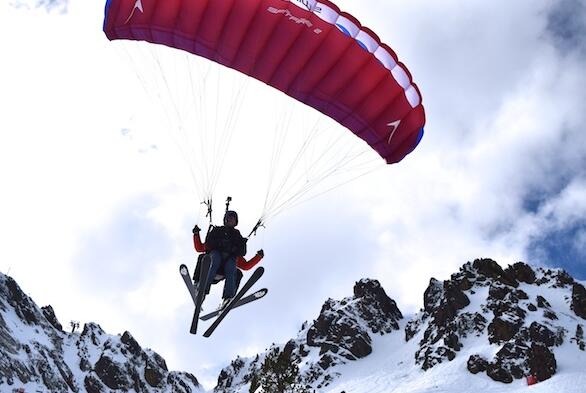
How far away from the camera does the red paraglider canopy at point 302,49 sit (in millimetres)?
13992

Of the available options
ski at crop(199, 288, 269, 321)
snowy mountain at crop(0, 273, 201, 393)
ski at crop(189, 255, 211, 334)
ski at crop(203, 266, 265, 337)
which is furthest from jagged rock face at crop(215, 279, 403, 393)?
ski at crop(189, 255, 211, 334)

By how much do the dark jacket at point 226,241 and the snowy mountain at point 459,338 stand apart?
59.2 meters

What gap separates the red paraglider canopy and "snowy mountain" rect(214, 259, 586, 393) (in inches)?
2318

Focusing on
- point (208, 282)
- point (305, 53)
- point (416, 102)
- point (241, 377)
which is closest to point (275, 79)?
point (305, 53)

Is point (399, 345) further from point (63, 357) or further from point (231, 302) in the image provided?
point (231, 302)

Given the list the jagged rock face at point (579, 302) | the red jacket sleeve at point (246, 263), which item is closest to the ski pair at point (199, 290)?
the red jacket sleeve at point (246, 263)

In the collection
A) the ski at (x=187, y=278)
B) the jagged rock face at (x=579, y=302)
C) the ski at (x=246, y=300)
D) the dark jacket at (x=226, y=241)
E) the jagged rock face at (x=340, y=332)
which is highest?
the jagged rock face at (x=340, y=332)

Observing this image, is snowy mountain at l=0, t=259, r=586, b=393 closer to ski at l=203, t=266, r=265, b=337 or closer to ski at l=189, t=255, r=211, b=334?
ski at l=203, t=266, r=265, b=337

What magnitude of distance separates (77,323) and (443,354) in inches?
2899

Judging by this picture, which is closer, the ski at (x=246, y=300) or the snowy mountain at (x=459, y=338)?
the ski at (x=246, y=300)

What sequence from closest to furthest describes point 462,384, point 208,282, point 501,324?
point 208,282
point 462,384
point 501,324

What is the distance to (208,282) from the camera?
12656 mm

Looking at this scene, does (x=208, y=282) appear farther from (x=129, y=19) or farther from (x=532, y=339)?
(x=532, y=339)

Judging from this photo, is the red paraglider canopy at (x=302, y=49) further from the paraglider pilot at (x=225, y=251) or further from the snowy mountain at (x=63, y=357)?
the snowy mountain at (x=63, y=357)
